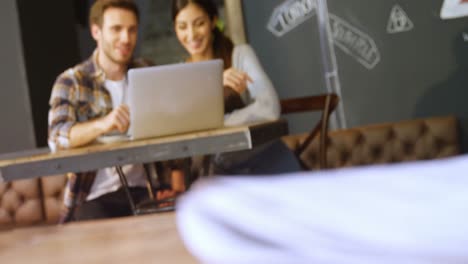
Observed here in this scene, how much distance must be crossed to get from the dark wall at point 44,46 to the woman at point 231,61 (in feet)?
3.62

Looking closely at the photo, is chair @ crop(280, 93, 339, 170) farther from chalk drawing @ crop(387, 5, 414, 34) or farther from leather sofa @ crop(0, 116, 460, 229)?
chalk drawing @ crop(387, 5, 414, 34)

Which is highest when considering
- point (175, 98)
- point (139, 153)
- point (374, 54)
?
point (374, 54)

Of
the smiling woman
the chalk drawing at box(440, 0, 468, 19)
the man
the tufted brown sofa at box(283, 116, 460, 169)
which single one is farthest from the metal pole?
the man

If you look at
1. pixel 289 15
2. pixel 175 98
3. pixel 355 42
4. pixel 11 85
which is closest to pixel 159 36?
pixel 289 15

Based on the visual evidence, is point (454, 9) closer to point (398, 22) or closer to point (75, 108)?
point (398, 22)

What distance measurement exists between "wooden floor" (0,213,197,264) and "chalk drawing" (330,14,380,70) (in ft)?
12.2

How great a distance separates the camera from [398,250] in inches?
6.2

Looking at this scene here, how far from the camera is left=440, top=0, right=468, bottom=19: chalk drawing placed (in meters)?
3.80

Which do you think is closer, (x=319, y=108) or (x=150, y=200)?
(x=150, y=200)

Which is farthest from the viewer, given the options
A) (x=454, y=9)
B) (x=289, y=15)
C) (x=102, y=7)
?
(x=289, y=15)

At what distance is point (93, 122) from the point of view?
2.01m

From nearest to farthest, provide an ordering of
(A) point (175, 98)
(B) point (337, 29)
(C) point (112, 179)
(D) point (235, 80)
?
1. (A) point (175, 98)
2. (C) point (112, 179)
3. (D) point (235, 80)
4. (B) point (337, 29)

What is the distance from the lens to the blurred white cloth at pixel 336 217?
0.53 ft

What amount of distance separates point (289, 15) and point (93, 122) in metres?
2.43
